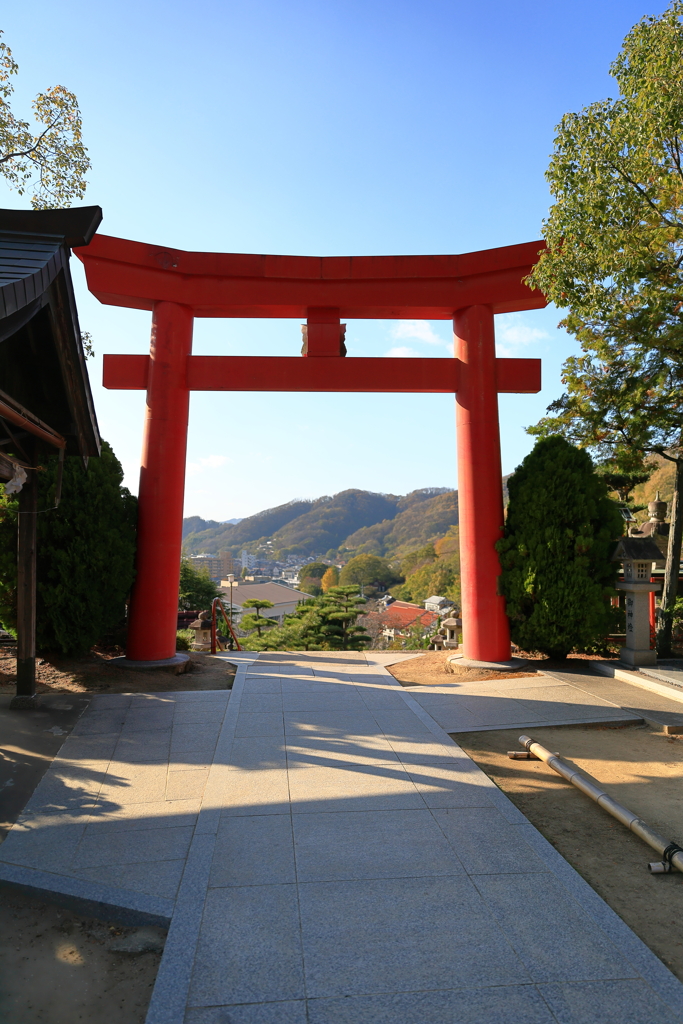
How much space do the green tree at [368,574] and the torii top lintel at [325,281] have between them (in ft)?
159

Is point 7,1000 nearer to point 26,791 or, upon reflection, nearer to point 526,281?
point 26,791

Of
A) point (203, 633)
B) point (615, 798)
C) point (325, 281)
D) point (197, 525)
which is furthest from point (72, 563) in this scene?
point (197, 525)

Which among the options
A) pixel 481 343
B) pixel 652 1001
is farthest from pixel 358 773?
pixel 481 343

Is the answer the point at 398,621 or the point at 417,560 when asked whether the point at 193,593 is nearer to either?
the point at 398,621

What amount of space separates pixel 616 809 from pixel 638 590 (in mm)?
5121

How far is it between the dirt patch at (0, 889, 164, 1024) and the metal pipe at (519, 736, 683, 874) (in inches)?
113

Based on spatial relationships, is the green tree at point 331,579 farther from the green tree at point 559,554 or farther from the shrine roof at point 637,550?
the shrine roof at point 637,550

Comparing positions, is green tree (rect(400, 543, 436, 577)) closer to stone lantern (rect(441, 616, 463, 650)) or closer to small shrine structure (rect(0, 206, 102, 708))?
stone lantern (rect(441, 616, 463, 650))

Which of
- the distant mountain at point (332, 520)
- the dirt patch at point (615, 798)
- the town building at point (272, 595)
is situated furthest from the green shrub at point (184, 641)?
the distant mountain at point (332, 520)

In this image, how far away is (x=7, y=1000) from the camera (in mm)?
2748

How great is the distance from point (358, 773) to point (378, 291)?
22.0 feet

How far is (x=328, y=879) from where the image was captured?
3602mm

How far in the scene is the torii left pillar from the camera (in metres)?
8.91

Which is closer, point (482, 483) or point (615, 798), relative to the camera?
point (615, 798)
